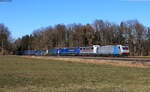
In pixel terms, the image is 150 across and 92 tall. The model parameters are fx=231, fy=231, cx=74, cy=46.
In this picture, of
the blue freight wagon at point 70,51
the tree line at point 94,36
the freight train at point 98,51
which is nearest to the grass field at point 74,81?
the freight train at point 98,51

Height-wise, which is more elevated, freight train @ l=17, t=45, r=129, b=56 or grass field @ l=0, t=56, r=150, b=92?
freight train @ l=17, t=45, r=129, b=56

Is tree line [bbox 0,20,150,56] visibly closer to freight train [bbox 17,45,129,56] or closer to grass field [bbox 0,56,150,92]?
freight train [bbox 17,45,129,56]

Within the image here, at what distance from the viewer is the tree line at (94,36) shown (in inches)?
4387

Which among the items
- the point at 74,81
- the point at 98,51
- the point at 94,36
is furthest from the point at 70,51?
the point at 74,81

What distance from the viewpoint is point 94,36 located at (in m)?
128

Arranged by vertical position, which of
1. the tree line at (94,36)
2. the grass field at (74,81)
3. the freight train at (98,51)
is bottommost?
the grass field at (74,81)

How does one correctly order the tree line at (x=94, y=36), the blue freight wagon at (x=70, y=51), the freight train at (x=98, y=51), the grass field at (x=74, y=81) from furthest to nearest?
the tree line at (x=94, y=36)
the blue freight wagon at (x=70, y=51)
the freight train at (x=98, y=51)
the grass field at (x=74, y=81)

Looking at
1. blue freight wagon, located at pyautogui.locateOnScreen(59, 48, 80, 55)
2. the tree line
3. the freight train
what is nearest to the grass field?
the freight train

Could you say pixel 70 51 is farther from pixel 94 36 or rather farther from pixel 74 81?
pixel 74 81

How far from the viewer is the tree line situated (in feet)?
366

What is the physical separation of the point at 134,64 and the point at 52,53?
256 ft

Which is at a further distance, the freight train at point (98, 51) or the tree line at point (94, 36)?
the tree line at point (94, 36)

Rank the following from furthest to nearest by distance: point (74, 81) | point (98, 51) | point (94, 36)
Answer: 1. point (94, 36)
2. point (98, 51)
3. point (74, 81)

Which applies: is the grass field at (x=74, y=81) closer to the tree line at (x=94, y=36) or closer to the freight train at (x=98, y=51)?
the freight train at (x=98, y=51)
